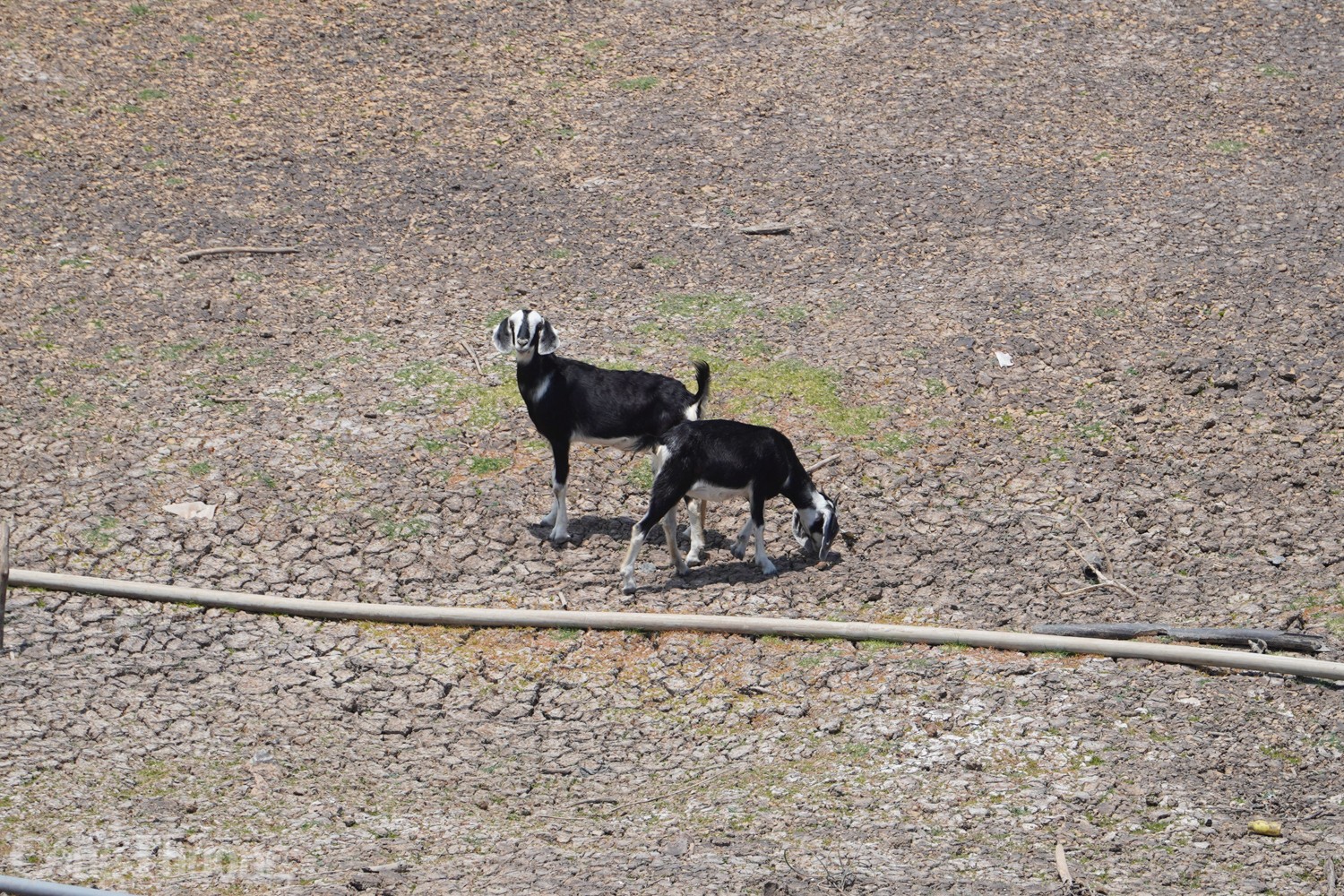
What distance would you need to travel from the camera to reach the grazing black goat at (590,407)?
1148 centimetres

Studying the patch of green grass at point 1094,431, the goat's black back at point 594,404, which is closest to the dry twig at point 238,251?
the goat's black back at point 594,404

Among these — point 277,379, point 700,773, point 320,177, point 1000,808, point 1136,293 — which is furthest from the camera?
point 320,177

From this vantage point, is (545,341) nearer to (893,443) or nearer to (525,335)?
(525,335)

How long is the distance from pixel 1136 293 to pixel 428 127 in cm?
889

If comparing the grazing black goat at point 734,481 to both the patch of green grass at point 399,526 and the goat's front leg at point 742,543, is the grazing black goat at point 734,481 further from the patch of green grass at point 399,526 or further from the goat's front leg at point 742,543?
the patch of green grass at point 399,526

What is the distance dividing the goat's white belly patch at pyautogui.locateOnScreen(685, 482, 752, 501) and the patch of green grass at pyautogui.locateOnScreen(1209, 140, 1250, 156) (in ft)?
32.1

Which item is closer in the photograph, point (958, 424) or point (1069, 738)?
point (1069, 738)

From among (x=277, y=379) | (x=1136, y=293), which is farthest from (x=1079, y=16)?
(x=277, y=379)

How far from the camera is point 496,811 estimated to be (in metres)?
8.57

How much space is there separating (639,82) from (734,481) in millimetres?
9932

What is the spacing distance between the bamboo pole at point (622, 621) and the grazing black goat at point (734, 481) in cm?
76

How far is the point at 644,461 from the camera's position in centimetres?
1284

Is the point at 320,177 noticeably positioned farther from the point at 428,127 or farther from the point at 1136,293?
the point at 1136,293

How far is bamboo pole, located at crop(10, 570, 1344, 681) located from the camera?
977 centimetres
